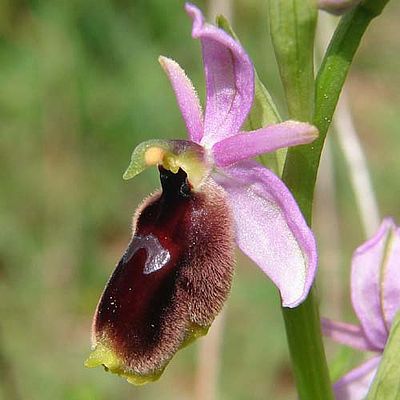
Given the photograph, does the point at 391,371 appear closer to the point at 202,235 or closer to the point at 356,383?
the point at 356,383

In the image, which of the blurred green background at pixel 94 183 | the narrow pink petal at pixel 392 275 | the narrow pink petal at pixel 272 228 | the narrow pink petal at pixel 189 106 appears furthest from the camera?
the blurred green background at pixel 94 183

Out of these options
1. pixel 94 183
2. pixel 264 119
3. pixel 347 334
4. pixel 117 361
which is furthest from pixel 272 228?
pixel 94 183

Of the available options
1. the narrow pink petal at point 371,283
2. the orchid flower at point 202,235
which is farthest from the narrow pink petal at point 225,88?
the narrow pink petal at point 371,283

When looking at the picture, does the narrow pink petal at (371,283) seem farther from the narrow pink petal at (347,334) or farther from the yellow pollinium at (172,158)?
the yellow pollinium at (172,158)

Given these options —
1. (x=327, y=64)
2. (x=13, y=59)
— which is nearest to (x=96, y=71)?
(x=13, y=59)

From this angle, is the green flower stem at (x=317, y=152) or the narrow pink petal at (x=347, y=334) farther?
the narrow pink petal at (x=347, y=334)

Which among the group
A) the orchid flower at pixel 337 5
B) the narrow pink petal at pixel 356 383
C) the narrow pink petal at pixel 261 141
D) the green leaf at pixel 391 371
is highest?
the orchid flower at pixel 337 5

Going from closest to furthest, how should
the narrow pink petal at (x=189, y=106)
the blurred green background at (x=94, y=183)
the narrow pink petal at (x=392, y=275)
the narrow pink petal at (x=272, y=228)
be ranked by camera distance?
the narrow pink petal at (x=272, y=228), the narrow pink petal at (x=189, y=106), the narrow pink petal at (x=392, y=275), the blurred green background at (x=94, y=183)

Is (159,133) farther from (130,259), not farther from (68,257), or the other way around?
(130,259)

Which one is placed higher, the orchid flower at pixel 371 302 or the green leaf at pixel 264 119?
the green leaf at pixel 264 119
